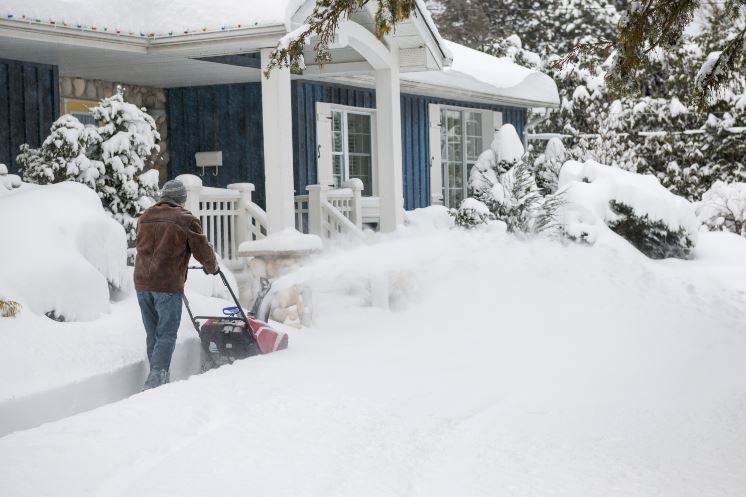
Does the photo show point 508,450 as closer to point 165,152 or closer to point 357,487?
point 357,487

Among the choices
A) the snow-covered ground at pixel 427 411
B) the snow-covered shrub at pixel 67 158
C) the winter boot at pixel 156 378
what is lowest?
the snow-covered ground at pixel 427 411

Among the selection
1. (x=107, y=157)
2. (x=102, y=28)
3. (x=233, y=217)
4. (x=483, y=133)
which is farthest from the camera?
(x=483, y=133)

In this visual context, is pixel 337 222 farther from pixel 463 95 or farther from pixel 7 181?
pixel 463 95

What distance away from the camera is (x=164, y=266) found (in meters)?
8.01

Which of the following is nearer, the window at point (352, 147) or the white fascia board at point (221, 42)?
the white fascia board at point (221, 42)

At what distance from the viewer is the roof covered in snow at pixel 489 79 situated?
662 inches

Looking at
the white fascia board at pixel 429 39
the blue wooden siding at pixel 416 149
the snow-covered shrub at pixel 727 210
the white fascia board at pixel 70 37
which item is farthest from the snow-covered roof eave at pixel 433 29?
the snow-covered shrub at pixel 727 210

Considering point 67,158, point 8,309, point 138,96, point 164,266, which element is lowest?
point 8,309

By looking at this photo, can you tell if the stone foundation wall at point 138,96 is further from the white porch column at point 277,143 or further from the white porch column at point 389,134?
the white porch column at point 389,134

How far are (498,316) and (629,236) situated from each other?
16.8 ft

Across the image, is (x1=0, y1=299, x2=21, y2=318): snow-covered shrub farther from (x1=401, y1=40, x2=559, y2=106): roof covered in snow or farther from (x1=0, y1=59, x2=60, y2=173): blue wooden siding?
(x1=401, y1=40, x2=559, y2=106): roof covered in snow

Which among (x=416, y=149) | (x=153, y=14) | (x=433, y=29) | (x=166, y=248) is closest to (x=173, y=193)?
(x=166, y=248)

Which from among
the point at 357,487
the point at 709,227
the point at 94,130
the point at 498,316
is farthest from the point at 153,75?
the point at 709,227

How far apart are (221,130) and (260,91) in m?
0.83
